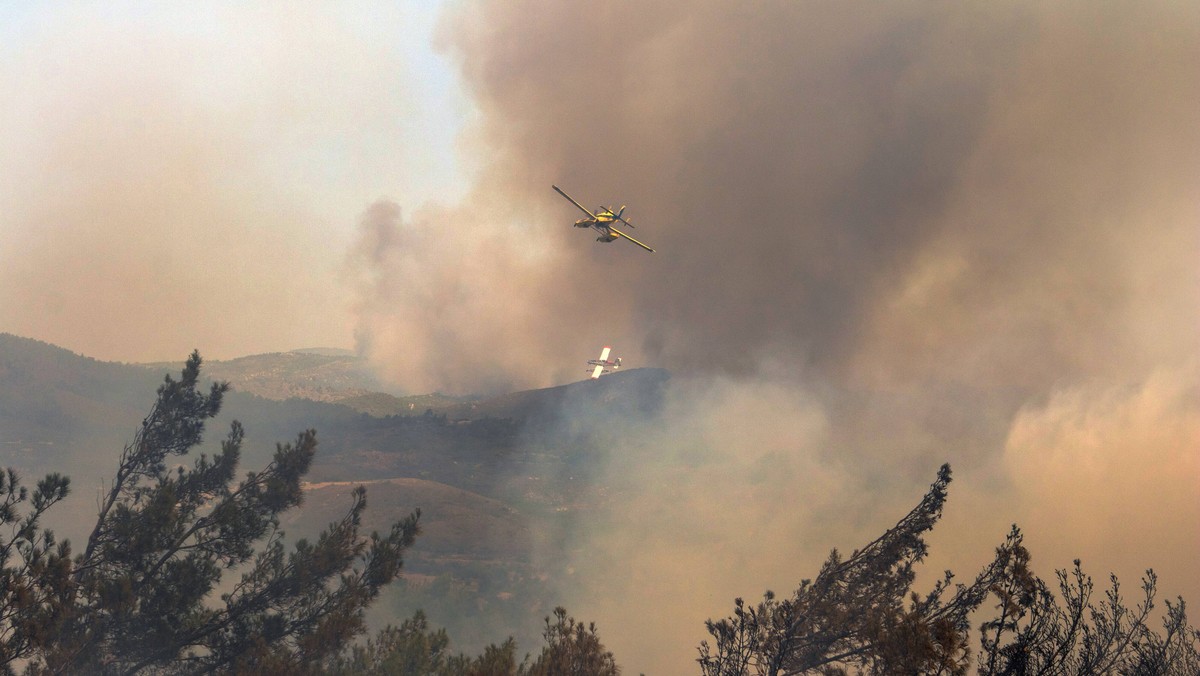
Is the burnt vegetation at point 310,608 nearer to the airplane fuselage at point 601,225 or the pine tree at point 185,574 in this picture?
the pine tree at point 185,574

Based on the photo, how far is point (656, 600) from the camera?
18025 centimetres

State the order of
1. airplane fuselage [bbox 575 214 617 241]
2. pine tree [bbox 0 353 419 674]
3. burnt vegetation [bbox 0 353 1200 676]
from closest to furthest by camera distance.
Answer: burnt vegetation [bbox 0 353 1200 676] < pine tree [bbox 0 353 419 674] < airplane fuselage [bbox 575 214 617 241]

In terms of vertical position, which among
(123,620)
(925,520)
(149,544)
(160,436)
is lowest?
(123,620)

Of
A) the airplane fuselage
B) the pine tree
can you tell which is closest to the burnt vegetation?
the pine tree

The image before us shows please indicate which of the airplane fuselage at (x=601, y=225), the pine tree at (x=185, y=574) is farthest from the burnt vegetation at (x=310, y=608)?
the airplane fuselage at (x=601, y=225)

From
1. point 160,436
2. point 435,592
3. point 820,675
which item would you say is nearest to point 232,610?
point 160,436

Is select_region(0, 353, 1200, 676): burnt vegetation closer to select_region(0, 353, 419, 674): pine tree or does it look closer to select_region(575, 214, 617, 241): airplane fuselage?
select_region(0, 353, 419, 674): pine tree

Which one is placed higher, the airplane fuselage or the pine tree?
the airplane fuselage

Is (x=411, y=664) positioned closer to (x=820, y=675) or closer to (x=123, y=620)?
(x=123, y=620)

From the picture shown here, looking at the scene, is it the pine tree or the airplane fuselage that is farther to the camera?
the airplane fuselage

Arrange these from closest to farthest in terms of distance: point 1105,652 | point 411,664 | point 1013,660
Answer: point 1013,660 → point 1105,652 → point 411,664

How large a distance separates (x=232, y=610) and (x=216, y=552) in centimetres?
309

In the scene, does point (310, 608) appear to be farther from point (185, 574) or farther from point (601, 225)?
point (601, 225)

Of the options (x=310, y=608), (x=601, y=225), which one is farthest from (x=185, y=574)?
(x=601, y=225)
